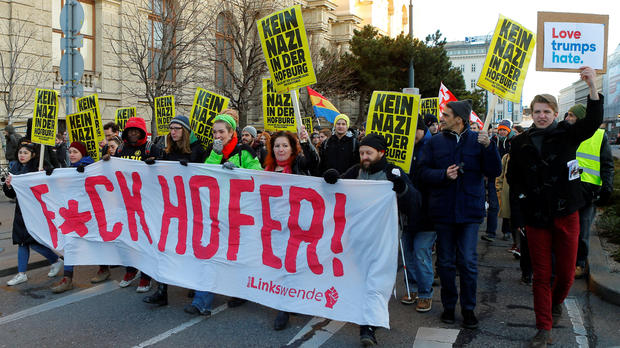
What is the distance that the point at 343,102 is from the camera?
36281 millimetres

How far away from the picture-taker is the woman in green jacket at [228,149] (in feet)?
16.7

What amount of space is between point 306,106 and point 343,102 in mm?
12736

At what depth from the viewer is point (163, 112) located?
27.7 ft

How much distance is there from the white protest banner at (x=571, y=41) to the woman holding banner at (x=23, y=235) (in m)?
5.89

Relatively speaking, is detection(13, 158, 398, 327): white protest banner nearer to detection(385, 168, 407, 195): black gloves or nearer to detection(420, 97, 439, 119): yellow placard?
detection(385, 168, 407, 195): black gloves

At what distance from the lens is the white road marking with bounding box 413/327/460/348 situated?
13.4ft

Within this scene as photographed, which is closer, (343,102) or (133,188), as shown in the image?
(133,188)

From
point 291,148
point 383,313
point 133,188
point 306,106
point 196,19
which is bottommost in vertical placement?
point 383,313

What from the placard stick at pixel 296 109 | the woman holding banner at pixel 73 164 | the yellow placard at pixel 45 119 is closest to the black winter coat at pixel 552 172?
the placard stick at pixel 296 109

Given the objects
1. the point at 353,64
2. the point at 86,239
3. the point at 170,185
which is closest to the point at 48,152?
the point at 86,239

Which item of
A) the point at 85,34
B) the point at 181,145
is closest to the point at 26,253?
the point at 181,145

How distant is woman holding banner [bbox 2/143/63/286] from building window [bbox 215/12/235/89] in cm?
1317

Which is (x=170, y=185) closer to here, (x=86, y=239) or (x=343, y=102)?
(x=86, y=239)

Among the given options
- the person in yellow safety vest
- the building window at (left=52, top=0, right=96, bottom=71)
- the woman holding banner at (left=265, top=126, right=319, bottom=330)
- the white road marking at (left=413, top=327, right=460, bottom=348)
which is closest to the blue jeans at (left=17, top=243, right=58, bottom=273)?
the woman holding banner at (left=265, top=126, right=319, bottom=330)
